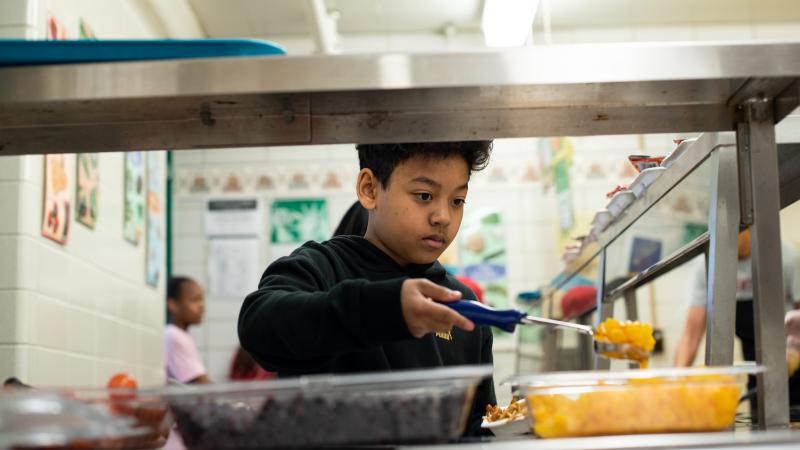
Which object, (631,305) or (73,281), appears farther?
(73,281)

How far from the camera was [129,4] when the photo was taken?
14.8 feet

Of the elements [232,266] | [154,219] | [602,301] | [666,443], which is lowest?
[666,443]

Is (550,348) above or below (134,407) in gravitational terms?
below

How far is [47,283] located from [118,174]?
1.05m

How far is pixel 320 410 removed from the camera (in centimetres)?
91

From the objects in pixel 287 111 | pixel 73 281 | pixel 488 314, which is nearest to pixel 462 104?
pixel 287 111

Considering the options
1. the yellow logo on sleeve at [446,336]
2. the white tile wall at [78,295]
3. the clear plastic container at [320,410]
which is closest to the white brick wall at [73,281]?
the white tile wall at [78,295]

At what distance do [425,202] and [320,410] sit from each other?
69 centimetres

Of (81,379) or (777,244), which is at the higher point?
(777,244)

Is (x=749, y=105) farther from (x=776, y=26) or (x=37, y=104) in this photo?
(x=776, y=26)

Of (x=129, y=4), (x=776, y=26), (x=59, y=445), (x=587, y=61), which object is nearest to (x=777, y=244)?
(x=587, y=61)

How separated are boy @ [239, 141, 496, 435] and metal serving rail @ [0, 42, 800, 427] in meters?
0.20

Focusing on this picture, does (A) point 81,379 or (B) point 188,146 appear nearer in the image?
(B) point 188,146

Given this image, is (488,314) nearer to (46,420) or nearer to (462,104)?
(462,104)
